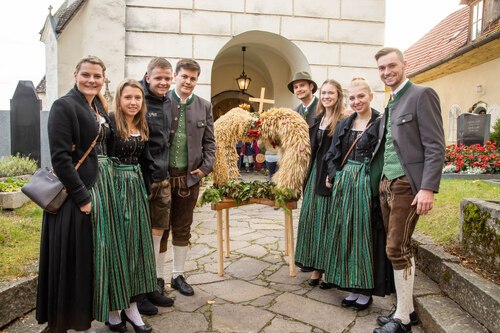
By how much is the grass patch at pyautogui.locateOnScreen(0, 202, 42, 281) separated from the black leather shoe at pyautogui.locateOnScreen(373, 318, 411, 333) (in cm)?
268

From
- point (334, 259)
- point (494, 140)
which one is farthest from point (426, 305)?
point (494, 140)

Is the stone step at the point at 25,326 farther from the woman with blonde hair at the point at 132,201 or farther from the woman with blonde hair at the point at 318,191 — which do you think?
the woman with blonde hair at the point at 318,191

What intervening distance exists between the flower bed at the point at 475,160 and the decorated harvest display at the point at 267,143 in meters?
6.27

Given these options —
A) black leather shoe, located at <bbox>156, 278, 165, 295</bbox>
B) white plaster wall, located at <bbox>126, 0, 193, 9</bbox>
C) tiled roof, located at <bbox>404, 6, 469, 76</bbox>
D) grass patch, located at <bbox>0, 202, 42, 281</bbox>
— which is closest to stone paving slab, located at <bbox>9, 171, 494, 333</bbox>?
black leather shoe, located at <bbox>156, 278, 165, 295</bbox>

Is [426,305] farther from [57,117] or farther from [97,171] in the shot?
[57,117]

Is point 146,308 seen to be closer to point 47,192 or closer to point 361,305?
point 47,192

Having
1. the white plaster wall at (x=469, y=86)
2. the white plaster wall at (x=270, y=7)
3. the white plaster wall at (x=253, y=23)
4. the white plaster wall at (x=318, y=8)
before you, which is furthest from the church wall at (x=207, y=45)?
the white plaster wall at (x=469, y=86)

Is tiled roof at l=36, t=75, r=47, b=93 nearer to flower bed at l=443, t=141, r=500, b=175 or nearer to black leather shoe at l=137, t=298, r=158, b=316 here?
flower bed at l=443, t=141, r=500, b=175

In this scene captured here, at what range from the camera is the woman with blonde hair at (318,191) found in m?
3.82

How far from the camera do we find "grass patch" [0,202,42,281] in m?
3.19

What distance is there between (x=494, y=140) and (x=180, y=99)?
9.28 meters

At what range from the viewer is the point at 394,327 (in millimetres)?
2994

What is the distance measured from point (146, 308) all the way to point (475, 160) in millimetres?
8366

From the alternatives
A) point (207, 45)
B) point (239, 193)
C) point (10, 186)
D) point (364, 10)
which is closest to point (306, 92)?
point (239, 193)
